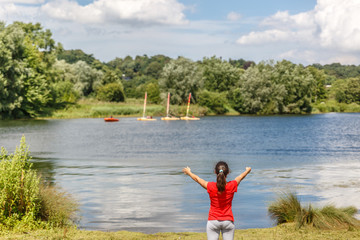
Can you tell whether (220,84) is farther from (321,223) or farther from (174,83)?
(321,223)

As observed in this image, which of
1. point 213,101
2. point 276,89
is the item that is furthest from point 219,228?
point 276,89

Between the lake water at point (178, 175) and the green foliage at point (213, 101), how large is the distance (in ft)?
195

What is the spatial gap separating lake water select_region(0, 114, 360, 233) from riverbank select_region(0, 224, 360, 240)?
1.05m

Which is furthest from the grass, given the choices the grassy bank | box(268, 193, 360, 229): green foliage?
box(268, 193, 360, 229): green foliage

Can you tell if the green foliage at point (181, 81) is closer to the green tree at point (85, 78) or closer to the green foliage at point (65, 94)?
the green foliage at point (65, 94)

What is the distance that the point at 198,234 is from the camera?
400 inches

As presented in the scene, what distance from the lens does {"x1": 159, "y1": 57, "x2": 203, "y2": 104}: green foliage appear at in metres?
97.9

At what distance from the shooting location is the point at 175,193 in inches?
639

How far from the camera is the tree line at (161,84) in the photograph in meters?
74.2

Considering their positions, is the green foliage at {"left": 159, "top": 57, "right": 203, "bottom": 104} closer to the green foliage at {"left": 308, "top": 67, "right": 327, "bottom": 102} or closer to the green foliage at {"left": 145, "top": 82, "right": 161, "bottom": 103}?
the green foliage at {"left": 145, "top": 82, "right": 161, "bottom": 103}

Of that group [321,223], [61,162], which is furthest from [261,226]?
[61,162]

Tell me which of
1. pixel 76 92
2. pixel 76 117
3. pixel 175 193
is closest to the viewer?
pixel 175 193

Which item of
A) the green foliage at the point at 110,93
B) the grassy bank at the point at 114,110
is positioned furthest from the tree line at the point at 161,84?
the grassy bank at the point at 114,110

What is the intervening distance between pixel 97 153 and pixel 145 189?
1624 centimetres
